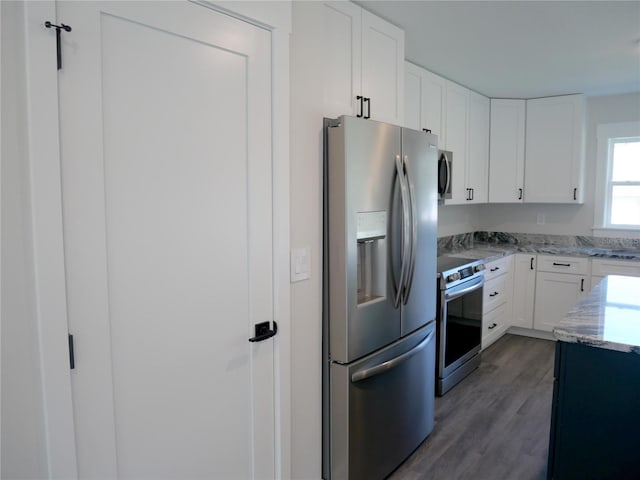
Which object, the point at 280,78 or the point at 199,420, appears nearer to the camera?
the point at 199,420

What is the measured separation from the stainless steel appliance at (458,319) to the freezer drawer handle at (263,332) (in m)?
1.67

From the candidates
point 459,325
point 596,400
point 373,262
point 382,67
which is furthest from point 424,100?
point 596,400

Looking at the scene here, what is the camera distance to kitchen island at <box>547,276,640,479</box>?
1636mm

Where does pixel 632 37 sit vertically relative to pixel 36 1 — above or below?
above

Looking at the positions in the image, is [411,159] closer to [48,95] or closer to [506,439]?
[48,95]

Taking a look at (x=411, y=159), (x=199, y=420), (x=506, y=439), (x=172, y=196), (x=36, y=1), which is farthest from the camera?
(x=506, y=439)

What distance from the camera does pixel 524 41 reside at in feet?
9.36

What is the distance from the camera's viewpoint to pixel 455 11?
7.88 ft

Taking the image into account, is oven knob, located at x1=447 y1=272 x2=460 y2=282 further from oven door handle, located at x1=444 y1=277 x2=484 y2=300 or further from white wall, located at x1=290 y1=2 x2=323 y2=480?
white wall, located at x1=290 y1=2 x2=323 y2=480

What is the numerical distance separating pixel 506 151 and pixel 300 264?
367 centimetres

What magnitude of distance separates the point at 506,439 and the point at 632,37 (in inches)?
106

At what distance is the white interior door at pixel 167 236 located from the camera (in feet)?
3.87

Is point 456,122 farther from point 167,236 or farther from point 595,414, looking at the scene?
point 167,236

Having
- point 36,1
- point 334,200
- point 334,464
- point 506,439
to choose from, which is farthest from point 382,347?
point 36,1
